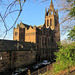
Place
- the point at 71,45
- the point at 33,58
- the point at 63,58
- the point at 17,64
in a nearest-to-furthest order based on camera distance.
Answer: the point at 63,58 < the point at 71,45 < the point at 17,64 < the point at 33,58

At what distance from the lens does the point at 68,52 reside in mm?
8492

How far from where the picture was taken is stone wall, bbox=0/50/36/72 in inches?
755

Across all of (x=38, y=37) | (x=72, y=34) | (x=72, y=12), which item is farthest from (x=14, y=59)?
(x=72, y=12)

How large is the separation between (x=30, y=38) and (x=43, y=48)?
728 cm

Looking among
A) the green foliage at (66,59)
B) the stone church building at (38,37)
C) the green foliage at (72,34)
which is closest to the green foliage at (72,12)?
the green foliage at (72,34)

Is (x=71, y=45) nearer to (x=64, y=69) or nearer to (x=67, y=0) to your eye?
(x=64, y=69)

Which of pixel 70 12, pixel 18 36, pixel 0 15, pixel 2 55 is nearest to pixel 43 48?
pixel 18 36

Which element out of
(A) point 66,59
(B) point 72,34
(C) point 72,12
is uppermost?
(C) point 72,12

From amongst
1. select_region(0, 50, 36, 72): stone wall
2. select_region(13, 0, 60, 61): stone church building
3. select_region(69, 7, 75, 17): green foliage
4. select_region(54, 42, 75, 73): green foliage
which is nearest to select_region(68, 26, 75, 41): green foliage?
select_region(54, 42, 75, 73): green foliage

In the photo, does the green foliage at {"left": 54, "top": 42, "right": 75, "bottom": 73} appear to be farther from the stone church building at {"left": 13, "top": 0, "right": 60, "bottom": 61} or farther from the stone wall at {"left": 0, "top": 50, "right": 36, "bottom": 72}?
the stone church building at {"left": 13, "top": 0, "right": 60, "bottom": 61}

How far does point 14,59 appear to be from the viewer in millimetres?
21547

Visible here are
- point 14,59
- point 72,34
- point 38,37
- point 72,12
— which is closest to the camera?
point 72,12

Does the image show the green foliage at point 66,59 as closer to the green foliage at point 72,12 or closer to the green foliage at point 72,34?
the green foliage at point 72,34

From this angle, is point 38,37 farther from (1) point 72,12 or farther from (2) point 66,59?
(1) point 72,12
